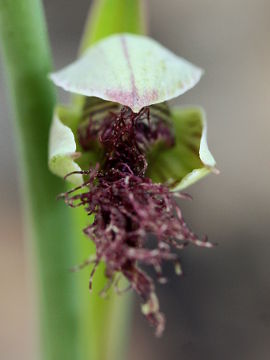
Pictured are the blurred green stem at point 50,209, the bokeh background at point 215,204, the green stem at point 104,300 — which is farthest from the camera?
the bokeh background at point 215,204

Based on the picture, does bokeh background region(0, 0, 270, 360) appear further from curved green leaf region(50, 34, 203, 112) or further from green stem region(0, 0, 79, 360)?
curved green leaf region(50, 34, 203, 112)

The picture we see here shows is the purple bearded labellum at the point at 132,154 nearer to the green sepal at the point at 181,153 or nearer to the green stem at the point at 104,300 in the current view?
the green sepal at the point at 181,153

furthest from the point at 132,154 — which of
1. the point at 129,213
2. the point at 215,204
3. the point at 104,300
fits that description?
the point at 215,204

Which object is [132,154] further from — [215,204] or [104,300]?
[215,204]

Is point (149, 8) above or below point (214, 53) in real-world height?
above

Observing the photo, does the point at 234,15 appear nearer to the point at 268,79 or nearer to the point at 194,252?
the point at 268,79

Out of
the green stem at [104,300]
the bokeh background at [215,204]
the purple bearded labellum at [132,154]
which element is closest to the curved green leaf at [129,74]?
the purple bearded labellum at [132,154]

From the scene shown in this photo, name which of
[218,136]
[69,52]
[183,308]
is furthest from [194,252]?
[69,52]
